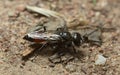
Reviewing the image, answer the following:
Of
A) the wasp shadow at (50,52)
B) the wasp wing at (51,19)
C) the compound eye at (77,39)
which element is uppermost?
the wasp wing at (51,19)

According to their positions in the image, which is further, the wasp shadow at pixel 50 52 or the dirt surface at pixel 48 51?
the wasp shadow at pixel 50 52

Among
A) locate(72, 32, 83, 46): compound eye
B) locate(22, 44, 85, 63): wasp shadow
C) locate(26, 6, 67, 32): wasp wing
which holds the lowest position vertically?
locate(22, 44, 85, 63): wasp shadow

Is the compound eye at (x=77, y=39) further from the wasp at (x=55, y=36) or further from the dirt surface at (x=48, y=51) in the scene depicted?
the dirt surface at (x=48, y=51)

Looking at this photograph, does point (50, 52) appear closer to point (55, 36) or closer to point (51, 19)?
point (55, 36)

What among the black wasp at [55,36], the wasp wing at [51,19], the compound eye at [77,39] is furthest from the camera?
the wasp wing at [51,19]

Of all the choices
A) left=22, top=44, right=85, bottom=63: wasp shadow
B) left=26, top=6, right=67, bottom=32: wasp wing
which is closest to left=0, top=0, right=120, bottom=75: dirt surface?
left=22, top=44, right=85, bottom=63: wasp shadow

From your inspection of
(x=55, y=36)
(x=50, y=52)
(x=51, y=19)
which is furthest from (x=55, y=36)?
A: (x=51, y=19)

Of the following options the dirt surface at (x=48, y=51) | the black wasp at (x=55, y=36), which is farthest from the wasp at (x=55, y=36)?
the dirt surface at (x=48, y=51)

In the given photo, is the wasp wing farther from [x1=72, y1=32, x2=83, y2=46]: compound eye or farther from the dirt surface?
[x1=72, y1=32, x2=83, y2=46]: compound eye

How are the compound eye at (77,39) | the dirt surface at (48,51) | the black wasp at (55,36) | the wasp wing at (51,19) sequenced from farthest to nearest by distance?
the wasp wing at (51,19) < the compound eye at (77,39) < the black wasp at (55,36) < the dirt surface at (48,51)
